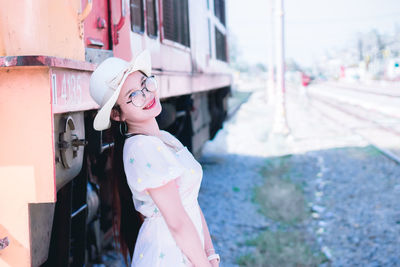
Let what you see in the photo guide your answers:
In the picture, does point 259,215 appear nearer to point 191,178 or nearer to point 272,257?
point 272,257

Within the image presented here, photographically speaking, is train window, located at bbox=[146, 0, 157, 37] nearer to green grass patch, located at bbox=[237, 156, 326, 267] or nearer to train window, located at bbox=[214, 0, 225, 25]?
green grass patch, located at bbox=[237, 156, 326, 267]

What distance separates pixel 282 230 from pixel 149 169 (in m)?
3.69

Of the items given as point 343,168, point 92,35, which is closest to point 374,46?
point 343,168

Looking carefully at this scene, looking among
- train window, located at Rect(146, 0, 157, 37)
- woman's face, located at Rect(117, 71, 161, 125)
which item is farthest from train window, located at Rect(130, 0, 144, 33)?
woman's face, located at Rect(117, 71, 161, 125)

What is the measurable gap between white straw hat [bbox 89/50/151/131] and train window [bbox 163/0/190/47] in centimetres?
273

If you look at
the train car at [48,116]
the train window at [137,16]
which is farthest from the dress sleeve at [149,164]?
the train window at [137,16]

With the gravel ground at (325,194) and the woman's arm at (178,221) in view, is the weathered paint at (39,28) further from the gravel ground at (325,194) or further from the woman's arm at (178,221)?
the gravel ground at (325,194)

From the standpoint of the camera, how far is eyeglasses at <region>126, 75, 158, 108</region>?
183 cm

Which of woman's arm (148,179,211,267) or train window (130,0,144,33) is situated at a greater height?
train window (130,0,144,33)

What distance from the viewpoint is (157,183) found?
1664 mm

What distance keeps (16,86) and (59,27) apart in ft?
1.10

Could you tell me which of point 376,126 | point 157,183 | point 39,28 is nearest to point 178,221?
point 157,183

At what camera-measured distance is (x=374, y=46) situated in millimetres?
88938

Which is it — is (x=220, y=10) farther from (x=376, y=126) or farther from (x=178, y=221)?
(x=178, y=221)
